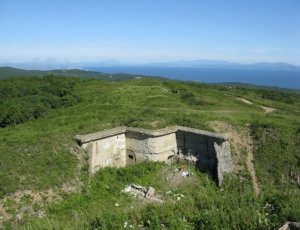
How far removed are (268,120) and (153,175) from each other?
324 inches

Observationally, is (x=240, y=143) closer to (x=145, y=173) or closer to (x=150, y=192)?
(x=145, y=173)

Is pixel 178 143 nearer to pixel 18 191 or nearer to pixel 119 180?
pixel 119 180

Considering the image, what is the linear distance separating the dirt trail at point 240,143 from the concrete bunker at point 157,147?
521mm

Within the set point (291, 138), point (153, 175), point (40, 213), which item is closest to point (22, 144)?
point (40, 213)

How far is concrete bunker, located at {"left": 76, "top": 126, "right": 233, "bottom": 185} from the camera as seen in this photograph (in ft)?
72.4

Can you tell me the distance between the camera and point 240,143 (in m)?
22.4

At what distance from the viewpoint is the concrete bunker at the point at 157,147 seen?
22078 millimetres

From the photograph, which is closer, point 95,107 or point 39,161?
point 39,161

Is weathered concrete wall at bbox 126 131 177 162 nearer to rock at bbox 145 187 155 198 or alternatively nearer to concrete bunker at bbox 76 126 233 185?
concrete bunker at bbox 76 126 233 185

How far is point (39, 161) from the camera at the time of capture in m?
20.6

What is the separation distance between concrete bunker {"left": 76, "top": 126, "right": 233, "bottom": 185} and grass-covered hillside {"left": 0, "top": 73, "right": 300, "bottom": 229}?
0.63 metres

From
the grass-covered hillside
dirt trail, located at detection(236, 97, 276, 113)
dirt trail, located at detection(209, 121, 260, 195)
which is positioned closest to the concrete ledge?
the grass-covered hillside

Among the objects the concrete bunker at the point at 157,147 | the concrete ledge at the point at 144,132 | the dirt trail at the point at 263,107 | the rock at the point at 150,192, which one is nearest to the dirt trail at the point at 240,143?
the concrete bunker at the point at 157,147

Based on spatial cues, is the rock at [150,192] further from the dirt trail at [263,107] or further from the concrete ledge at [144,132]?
the dirt trail at [263,107]
